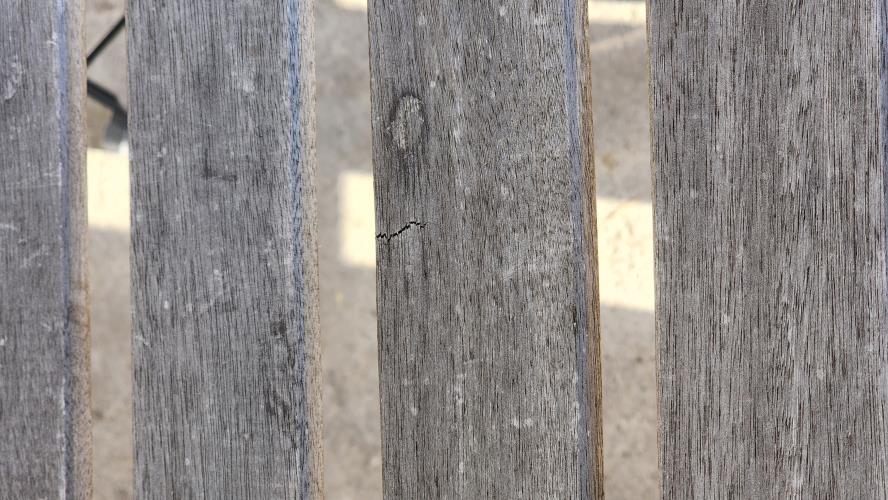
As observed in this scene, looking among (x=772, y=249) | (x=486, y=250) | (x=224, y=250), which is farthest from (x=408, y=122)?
(x=772, y=249)

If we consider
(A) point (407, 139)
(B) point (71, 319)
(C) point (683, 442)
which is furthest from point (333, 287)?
(C) point (683, 442)

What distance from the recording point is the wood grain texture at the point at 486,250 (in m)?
0.91

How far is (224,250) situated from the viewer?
3.26ft

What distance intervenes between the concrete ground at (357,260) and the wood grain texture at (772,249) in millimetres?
1121

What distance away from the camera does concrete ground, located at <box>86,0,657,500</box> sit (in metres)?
2.01

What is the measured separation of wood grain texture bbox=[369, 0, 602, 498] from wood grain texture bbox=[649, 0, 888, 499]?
0.11 metres

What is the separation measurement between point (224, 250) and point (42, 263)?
28 cm

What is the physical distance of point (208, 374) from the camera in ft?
3.28

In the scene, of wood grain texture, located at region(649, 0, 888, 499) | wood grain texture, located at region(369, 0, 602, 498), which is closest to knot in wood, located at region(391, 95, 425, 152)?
wood grain texture, located at region(369, 0, 602, 498)

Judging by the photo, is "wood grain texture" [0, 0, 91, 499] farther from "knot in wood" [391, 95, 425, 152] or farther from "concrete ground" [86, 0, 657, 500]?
"concrete ground" [86, 0, 657, 500]

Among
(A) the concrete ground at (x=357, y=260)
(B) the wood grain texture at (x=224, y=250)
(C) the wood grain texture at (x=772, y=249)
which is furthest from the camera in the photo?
(A) the concrete ground at (x=357, y=260)

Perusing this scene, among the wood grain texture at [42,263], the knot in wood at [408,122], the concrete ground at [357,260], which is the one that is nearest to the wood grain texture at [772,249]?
the knot in wood at [408,122]

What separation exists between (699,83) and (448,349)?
438 millimetres

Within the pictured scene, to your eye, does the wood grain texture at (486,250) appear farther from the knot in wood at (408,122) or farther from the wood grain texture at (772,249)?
the wood grain texture at (772,249)
